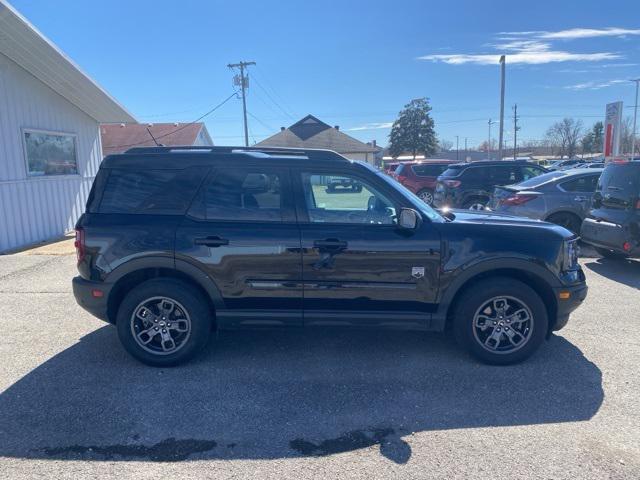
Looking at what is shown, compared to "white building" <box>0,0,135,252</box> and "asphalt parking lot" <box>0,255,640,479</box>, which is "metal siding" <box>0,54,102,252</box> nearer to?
"white building" <box>0,0,135,252</box>

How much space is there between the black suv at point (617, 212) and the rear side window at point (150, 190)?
20.4 feet

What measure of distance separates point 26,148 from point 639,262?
1221cm

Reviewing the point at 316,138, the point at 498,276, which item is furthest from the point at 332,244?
the point at 316,138

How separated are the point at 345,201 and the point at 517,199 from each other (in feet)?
20.5

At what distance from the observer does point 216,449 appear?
9.74ft

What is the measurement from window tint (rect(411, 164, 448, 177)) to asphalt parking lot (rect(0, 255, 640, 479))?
14084 millimetres

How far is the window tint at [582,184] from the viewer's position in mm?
9117

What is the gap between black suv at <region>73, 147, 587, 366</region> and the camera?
12.9 feet

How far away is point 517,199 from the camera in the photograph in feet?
30.1

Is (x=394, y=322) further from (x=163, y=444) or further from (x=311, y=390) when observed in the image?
(x=163, y=444)

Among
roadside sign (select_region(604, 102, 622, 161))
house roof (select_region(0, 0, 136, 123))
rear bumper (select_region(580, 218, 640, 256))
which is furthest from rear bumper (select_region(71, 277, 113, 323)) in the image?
roadside sign (select_region(604, 102, 622, 161))

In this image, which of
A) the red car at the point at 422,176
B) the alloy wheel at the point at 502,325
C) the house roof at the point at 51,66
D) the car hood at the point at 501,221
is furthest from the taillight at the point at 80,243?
the red car at the point at 422,176

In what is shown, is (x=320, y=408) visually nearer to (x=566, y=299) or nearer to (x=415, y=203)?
(x=415, y=203)

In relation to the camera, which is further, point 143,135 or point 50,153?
point 143,135
